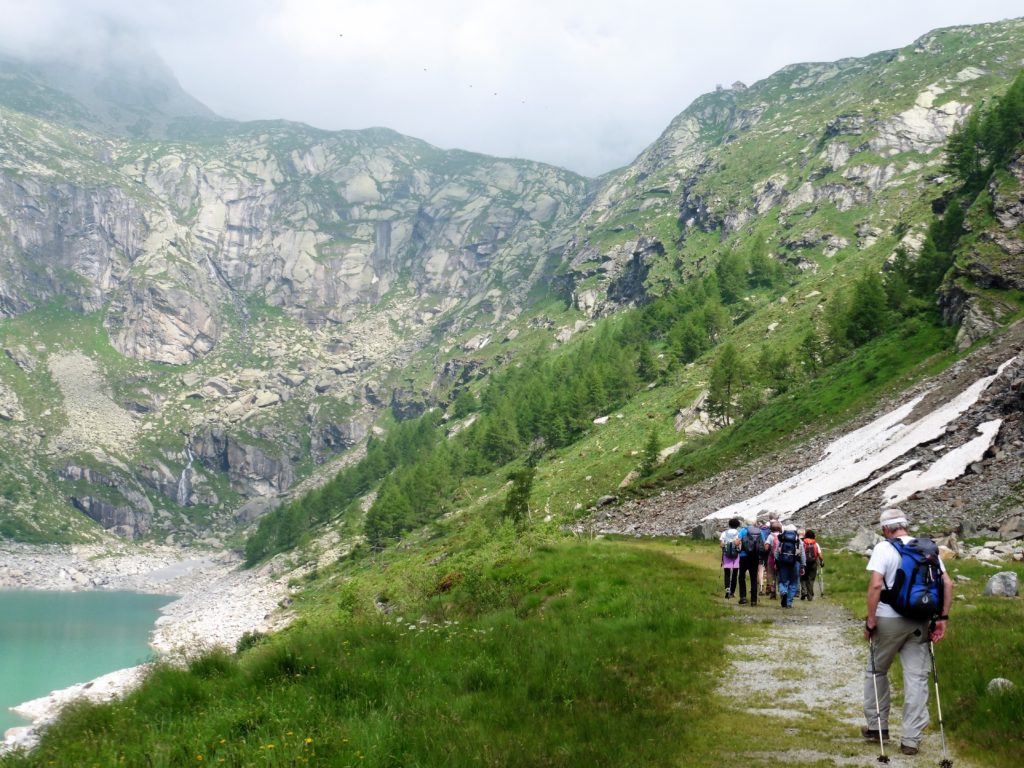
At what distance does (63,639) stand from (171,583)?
77981 mm

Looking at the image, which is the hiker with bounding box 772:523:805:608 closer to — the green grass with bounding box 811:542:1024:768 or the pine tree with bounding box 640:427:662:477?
the green grass with bounding box 811:542:1024:768

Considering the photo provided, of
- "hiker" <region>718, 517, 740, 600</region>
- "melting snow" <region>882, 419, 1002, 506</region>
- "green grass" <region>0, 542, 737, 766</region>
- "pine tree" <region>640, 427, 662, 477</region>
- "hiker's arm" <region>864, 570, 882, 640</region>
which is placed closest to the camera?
"green grass" <region>0, 542, 737, 766</region>

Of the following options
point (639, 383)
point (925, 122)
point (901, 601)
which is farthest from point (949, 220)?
point (925, 122)

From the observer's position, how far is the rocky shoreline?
70.1 m

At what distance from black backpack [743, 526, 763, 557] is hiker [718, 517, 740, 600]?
388 mm

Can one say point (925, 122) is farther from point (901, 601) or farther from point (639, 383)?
point (901, 601)

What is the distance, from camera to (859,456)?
127 feet

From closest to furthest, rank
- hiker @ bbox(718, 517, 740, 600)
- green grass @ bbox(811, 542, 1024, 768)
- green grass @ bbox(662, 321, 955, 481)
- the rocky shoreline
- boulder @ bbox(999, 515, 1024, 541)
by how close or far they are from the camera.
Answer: green grass @ bbox(811, 542, 1024, 768) → hiker @ bbox(718, 517, 740, 600) → boulder @ bbox(999, 515, 1024, 541) → green grass @ bbox(662, 321, 955, 481) → the rocky shoreline

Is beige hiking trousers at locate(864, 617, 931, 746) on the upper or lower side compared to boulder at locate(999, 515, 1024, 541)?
upper

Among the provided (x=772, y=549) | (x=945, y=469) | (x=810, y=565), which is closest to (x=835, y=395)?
(x=945, y=469)

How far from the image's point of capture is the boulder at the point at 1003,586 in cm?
1470

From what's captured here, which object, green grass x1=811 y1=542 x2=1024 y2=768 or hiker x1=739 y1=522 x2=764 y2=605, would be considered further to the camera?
hiker x1=739 y1=522 x2=764 y2=605

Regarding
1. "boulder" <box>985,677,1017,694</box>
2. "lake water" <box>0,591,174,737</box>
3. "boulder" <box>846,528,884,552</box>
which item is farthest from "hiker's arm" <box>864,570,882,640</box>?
"lake water" <box>0,591,174,737</box>

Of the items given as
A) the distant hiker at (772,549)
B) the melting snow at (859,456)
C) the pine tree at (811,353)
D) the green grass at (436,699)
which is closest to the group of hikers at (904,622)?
the green grass at (436,699)
